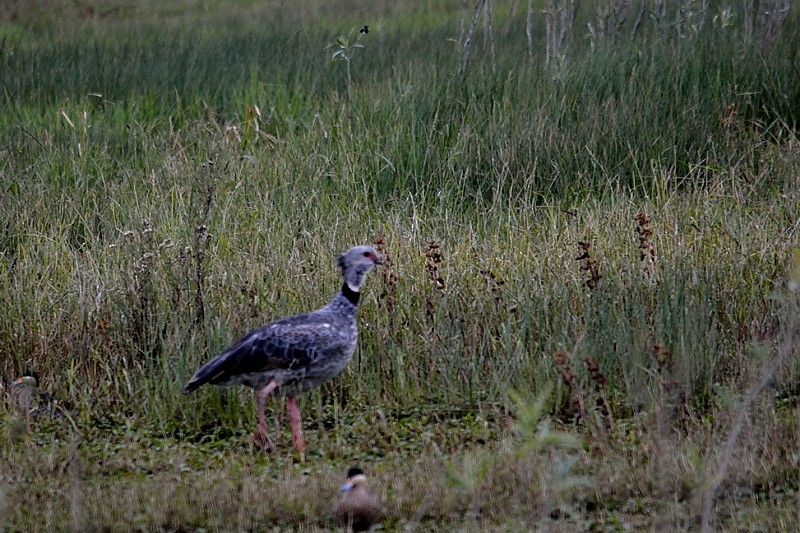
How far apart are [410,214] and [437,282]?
1.97 m

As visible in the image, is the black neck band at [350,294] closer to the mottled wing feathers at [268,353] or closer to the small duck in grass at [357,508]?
the mottled wing feathers at [268,353]

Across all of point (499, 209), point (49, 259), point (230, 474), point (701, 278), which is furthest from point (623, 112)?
point (230, 474)

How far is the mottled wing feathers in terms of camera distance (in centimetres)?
543

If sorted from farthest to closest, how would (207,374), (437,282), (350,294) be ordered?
(437,282), (350,294), (207,374)

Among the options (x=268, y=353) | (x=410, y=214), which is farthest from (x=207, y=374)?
(x=410, y=214)

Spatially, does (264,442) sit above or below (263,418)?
below

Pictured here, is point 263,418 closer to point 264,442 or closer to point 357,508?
point 264,442

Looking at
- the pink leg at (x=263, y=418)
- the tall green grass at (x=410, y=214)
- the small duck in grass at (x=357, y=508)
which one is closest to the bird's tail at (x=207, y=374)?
the pink leg at (x=263, y=418)

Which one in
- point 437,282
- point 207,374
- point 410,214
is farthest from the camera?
point 410,214

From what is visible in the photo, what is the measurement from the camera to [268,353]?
543 cm

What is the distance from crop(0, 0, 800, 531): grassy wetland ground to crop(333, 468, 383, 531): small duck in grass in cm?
11

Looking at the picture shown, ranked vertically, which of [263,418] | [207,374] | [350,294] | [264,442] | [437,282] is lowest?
[264,442]

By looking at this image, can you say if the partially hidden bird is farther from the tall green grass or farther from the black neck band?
the tall green grass

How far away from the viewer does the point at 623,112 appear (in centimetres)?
912
